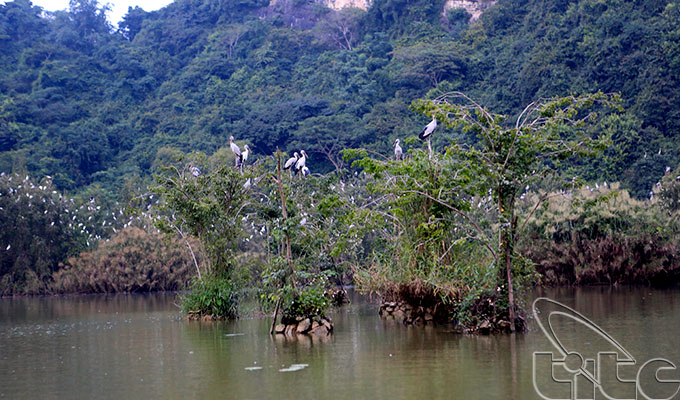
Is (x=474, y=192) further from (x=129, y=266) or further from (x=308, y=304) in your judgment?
(x=129, y=266)

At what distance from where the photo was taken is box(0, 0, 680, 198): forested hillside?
128ft

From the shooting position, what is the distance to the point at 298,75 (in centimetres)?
5781

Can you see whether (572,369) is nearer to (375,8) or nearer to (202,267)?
(202,267)

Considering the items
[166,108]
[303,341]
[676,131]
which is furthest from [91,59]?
[303,341]

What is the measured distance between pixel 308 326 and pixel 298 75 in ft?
153

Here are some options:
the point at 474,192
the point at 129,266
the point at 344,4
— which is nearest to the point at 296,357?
the point at 474,192

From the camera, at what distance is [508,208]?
1155 centimetres

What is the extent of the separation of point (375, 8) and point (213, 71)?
1341cm

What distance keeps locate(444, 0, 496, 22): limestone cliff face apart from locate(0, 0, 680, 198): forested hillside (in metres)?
1.03

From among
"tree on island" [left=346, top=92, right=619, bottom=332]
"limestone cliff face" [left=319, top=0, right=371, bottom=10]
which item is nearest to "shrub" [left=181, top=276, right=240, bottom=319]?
"tree on island" [left=346, top=92, right=619, bottom=332]

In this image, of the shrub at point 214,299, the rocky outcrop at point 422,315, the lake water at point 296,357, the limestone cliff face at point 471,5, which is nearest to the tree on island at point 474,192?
the rocky outcrop at point 422,315
